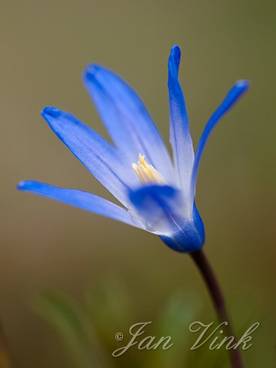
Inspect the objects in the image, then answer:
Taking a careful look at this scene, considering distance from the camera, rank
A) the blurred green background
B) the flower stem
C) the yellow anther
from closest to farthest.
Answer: the flower stem
the yellow anther
the blurred green background

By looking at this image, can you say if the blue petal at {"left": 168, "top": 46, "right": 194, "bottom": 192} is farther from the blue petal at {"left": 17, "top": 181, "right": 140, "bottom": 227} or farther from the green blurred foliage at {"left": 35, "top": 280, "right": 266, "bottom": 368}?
the green blurred foliage at {"left": 35, "top": 280, "right": 266, "bottom": 368}

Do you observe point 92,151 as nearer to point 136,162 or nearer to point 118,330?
point 136,162

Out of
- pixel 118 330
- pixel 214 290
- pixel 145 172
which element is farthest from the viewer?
pixel 118 330

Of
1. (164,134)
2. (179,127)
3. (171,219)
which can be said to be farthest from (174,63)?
(164,134)

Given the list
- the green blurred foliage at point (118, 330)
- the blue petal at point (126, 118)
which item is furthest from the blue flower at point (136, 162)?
the green blurred foliage at point (118, 330)

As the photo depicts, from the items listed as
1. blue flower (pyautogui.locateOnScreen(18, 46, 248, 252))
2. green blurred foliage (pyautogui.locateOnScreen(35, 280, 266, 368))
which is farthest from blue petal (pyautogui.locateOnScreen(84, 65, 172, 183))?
green blurred foliage (pyautogui.locateOnScreen(35, 280, 266, 368))

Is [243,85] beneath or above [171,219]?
above
